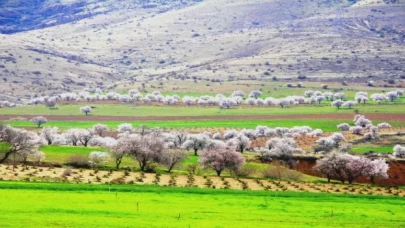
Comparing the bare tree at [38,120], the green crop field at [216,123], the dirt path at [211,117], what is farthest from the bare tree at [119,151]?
the dirt path at [211,117]

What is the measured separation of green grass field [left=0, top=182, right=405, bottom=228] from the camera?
41406 millimetres

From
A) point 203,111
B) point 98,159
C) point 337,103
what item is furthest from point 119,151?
point 337,103

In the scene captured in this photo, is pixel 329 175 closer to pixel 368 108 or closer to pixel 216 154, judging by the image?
pixel 216 154

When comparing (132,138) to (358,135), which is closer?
(132,138)

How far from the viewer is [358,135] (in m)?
143

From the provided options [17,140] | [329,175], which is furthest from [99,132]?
[329,175]

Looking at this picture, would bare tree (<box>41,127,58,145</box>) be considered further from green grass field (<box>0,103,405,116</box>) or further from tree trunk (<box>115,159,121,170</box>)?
green grass field (<box>0,103,405,116</box>)

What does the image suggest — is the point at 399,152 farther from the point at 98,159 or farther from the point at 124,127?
the point at 124,127

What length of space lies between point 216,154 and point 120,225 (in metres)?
51.4

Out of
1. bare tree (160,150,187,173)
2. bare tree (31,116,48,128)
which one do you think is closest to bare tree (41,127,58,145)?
bare tree (31,116,48,128)

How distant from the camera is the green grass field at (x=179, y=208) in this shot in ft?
136

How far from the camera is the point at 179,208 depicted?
48.9 meters

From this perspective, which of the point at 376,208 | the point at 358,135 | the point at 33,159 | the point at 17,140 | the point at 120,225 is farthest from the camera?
the point at 358,135

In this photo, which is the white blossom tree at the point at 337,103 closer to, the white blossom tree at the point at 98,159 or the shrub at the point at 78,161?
the white blossom tree at the point at 98,159
